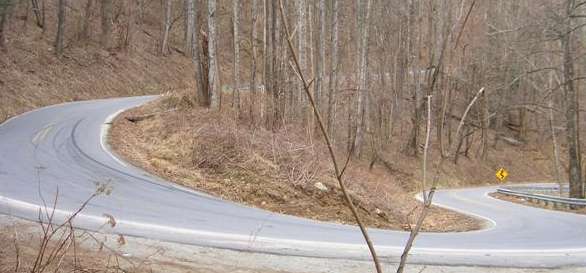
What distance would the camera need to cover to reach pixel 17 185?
12.0 metres

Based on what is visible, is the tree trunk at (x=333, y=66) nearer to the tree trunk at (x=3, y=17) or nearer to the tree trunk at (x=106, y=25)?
the tree trunk at (x=3, y=17)

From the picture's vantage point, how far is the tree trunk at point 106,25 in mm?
39469

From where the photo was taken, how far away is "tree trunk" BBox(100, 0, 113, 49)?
39.5 m

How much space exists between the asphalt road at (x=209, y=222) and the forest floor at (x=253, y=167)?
90 cm

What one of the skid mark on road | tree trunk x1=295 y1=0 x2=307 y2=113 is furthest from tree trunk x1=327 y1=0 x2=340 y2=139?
the skid mark on road

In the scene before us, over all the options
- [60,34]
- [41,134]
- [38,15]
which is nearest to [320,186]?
[41,134]

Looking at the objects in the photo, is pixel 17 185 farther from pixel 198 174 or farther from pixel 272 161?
pixel 272 161

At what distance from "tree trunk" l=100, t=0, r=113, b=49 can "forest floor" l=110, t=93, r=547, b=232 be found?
2162cm

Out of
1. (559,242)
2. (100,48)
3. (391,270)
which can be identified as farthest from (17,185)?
(100,48)

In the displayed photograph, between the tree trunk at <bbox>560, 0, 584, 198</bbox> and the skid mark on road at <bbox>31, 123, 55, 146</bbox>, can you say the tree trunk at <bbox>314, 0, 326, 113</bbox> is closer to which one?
the tree trunk at <bbox>560, 0, 584, 198</bbox>

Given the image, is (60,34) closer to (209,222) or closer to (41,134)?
(41,134)

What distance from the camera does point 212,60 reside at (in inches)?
769

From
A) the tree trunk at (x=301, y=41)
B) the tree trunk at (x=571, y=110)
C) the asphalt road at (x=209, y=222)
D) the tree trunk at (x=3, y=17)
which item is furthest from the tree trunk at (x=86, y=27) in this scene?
the tree trunk at (x=571, y=110)

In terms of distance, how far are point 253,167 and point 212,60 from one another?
6.25 meters
